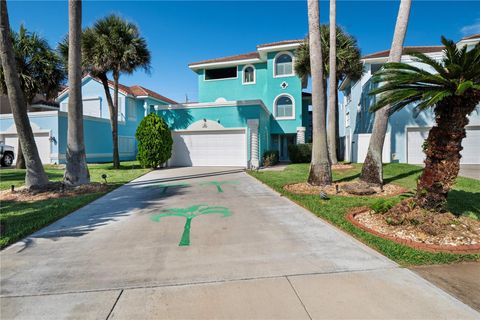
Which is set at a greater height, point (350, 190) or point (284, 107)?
point (284, 107)

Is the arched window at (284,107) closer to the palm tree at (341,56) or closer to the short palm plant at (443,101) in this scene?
the palm tree at (341,56)

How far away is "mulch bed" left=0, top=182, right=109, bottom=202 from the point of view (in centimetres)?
854

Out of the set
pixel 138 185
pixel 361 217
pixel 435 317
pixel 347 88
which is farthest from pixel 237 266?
pixel 347 88

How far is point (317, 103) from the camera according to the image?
371 inches

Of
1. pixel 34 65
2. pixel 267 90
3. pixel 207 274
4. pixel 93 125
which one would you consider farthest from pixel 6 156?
pixel 207 274

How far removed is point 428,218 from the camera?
16.4 feet

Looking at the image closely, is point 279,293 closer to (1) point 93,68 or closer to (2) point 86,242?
(2) point 86,242

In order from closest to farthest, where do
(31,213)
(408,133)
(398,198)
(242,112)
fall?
(398,198)
(31,213)
(242,112)
(408,133)

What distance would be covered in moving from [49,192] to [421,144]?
18.8 m

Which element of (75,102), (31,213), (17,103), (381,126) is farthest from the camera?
(75,102)

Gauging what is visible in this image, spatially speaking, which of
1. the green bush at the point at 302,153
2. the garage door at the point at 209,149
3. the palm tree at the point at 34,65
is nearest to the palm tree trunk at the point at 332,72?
the green bush at the point at 302,153

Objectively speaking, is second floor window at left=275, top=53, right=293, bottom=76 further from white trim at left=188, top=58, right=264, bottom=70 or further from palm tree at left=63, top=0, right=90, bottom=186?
palm tree at left=63, top=0, right=90, bottom=186

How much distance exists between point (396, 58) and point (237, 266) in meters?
8.35

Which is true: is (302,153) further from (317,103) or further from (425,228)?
(425,228)
